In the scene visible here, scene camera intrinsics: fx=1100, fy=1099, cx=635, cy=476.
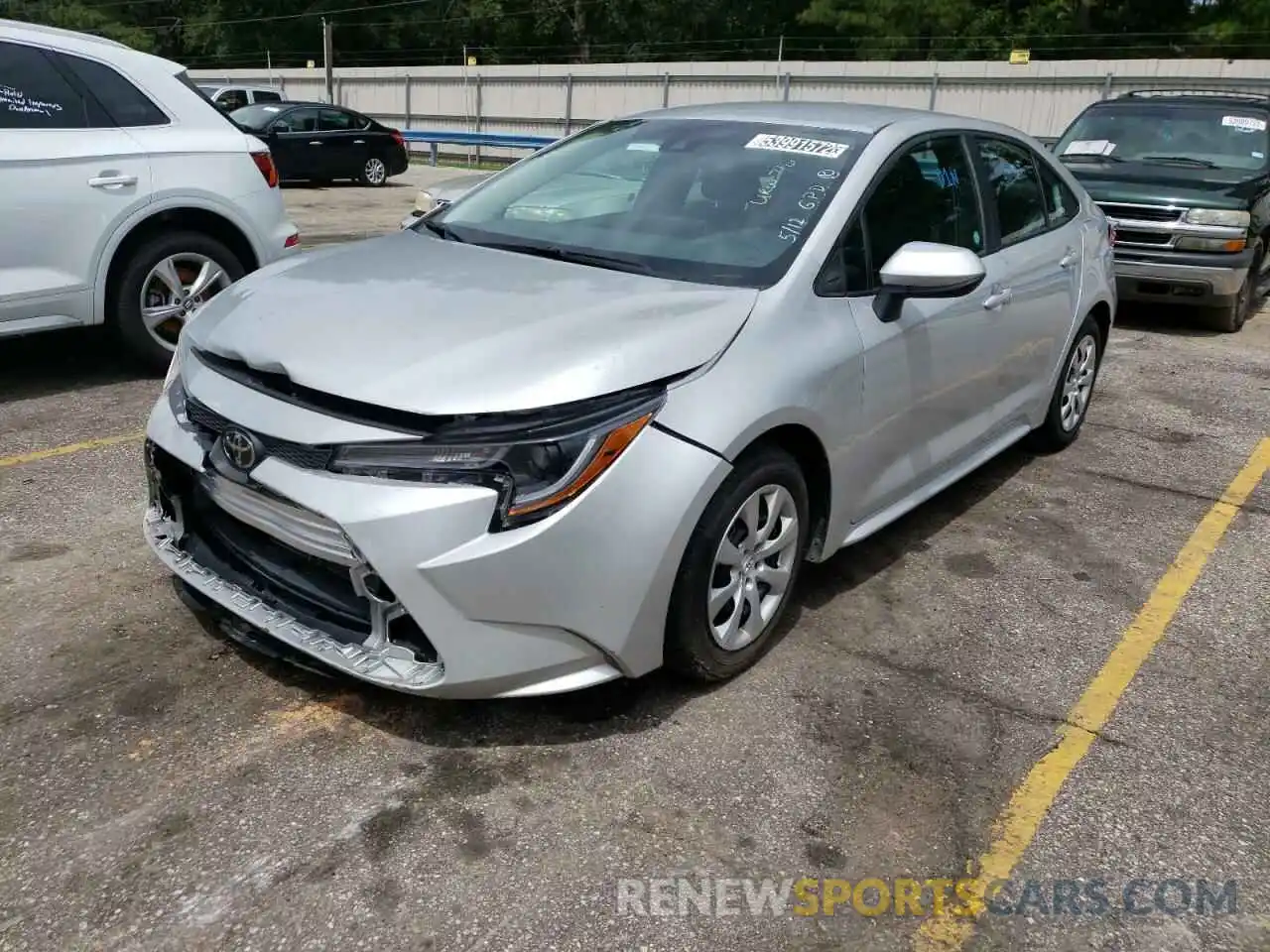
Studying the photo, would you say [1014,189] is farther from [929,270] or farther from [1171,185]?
[1171,185]

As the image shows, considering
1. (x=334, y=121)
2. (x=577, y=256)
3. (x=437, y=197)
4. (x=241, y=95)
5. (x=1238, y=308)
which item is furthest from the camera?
(x=241, y=95)

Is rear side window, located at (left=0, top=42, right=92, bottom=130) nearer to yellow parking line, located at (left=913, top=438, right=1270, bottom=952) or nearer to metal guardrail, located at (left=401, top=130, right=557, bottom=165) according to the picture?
yellow parking line, located at (left=913, top=438, right=1270, bottom=952)

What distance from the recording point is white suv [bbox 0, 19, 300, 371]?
5191mm

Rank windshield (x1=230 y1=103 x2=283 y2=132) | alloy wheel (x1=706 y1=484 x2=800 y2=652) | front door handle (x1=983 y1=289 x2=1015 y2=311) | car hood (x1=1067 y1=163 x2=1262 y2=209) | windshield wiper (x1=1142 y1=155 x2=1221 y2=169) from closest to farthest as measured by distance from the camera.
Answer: alloy wheel (x1=706 y1=484 x2=800 y2=652)
front door handle (x1=983 y1=289 x2=1015 y2=311)
car hood (x1=1067 y1=163 x2=1262 y2=209)
windshield wiper (x1=1142 y1=155 x2=1221 y2=169)
windshield (x1=230 y1=103 x2=283 y2=132)

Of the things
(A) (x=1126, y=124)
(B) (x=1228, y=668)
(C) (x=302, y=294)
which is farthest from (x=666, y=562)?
(A) (x=1126, y=124)

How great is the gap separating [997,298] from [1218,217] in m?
5.00

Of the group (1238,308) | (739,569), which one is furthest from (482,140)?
(739,569)

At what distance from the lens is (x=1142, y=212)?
826cm

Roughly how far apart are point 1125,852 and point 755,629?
1112mm

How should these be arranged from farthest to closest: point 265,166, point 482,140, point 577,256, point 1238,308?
point 482,140
point 1238,308
point 265,166
point 577,256

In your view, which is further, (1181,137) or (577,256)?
(1181,137)

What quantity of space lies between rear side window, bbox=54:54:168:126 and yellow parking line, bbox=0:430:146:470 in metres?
1.70

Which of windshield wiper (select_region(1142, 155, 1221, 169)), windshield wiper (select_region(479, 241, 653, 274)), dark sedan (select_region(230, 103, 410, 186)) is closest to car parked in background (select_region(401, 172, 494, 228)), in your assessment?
windshield wiper (select_region(479, 241, 653, 274))

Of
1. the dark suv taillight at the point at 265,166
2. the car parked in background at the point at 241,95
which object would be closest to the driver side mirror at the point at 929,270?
the dark suv taillight at the point at 265,166
